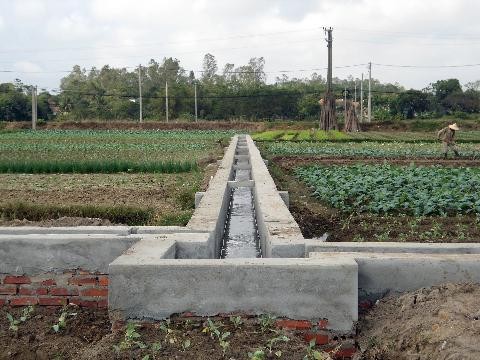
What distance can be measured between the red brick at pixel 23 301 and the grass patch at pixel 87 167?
1338 centimetres

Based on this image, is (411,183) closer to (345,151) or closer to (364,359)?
(364,359)

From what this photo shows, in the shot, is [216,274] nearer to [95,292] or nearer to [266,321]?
[266,321]

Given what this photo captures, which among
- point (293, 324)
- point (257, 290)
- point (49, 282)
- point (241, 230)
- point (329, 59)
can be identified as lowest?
point (241, 230)

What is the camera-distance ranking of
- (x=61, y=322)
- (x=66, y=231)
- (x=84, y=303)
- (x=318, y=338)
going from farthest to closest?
(x=66, y=231) < (x=84, y=303) < (x=61, y=322) < (x=318, y=338)

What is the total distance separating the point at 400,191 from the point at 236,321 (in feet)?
27.1

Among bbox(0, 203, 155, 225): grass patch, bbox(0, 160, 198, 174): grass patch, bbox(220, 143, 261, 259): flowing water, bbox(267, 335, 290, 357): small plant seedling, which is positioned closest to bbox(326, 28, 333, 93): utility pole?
bbox(0, 160, 198, 174): grass patch

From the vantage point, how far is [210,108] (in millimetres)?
70875

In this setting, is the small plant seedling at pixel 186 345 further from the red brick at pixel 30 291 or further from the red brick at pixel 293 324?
the red brick at pixel 30 291

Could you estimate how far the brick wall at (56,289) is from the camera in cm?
492

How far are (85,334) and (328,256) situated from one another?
1970mm

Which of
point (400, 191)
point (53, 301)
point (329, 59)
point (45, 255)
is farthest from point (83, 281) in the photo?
point (329, 59)

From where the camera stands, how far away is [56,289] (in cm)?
499

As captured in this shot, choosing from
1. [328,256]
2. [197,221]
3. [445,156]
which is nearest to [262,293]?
[328,256]

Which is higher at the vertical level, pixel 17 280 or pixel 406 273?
pixel 406 273
